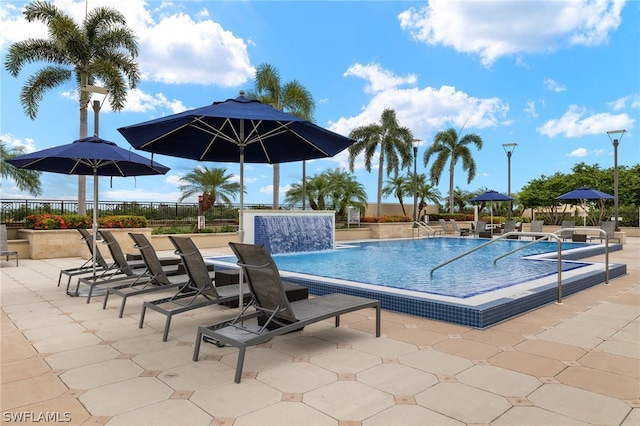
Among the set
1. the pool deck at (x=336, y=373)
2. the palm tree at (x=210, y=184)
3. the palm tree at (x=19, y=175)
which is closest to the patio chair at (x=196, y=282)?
the pool deck at (x=336, y=373)

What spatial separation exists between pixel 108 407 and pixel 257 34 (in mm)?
14034

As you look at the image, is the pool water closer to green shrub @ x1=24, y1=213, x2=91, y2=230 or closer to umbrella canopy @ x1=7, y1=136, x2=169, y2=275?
umbrella canopy @ x1=7, y1=136, x2=169, y2=275

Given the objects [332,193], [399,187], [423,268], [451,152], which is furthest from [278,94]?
[451,152]

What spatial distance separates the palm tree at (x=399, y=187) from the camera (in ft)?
100

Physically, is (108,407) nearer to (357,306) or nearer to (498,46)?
(357,306)

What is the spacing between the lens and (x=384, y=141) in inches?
1084

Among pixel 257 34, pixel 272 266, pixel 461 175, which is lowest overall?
pixel 272 266

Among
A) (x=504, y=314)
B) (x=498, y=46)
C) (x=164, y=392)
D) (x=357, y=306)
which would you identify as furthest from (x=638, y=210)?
(x=164, y=392)

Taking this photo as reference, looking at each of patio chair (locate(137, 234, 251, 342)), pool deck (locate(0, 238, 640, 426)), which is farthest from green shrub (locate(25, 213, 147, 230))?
patio chair (locate(137, 234, 251, 342))

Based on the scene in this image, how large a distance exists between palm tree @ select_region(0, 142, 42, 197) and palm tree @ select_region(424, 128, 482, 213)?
27.6 meters

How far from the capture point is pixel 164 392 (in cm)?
292

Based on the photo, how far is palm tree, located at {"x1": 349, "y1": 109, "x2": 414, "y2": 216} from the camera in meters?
27.4

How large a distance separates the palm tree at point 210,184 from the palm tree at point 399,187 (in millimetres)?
12897

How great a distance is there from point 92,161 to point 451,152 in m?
28.9
